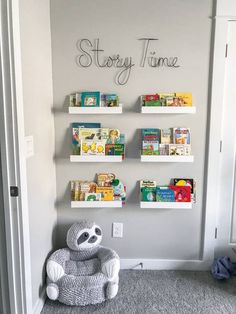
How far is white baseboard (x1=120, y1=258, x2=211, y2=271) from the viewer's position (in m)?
2.35

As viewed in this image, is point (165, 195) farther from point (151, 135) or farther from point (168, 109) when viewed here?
point (168, 109)

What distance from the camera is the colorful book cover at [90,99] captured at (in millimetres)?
2115

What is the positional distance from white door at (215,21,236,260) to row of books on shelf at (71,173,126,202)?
2.60ft

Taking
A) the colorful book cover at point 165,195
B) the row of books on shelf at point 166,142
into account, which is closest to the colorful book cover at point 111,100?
the row of books on shelf at point 166,142

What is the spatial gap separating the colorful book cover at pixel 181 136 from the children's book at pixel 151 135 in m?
0.12

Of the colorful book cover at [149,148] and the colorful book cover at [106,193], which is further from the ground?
the colorful book cover at [149,148]

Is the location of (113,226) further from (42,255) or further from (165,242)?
(42,255)

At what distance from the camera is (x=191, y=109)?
2.08 meters

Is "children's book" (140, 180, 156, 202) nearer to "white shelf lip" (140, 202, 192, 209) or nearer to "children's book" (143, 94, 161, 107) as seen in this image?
"white shelf lip" (140, 202, 192, 209)

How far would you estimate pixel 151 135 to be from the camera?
2152 millimetres

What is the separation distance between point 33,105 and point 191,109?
108cm

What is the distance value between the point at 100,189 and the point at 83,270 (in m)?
0.58

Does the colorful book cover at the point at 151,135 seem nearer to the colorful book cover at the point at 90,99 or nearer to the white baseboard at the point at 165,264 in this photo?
the colorful book cover at the point at 90,99

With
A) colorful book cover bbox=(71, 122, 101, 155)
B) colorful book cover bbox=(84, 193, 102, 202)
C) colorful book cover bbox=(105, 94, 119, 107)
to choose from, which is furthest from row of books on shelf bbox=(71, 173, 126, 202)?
colorful book cover bbox=(105, 94, 119, 107)
